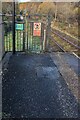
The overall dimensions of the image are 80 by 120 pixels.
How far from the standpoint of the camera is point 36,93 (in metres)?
5.05

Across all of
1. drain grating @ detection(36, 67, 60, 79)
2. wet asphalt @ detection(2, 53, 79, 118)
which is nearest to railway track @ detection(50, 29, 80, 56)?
drain grating @ detection(36, 67, 60, 79)

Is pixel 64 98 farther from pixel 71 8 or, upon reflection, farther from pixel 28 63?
pixel 71 8

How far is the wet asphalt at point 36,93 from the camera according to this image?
4168mm

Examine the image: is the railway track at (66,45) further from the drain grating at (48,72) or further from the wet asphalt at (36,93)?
the wet asphalt at (36,93)

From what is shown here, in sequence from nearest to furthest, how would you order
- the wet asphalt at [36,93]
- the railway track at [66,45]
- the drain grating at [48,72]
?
1. the wet asphalt at [36,93]
2. the drain grating at [48,72]
3. the railway track at [66,45]

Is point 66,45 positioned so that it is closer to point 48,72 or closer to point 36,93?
point 48,72

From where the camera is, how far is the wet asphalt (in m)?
4.17

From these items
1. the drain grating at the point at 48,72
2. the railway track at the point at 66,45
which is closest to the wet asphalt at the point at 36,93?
the drain grating at the point at 48,72

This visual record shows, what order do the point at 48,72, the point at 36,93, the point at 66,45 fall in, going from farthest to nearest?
the point at 66,45 < the point at 48,72 < the point at 36,93

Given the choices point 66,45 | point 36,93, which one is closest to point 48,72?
point 36,93

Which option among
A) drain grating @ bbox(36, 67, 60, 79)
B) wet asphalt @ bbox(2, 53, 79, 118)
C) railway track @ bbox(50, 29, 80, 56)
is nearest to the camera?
wet asphalt @ bbox(2, 53, 79, 118)

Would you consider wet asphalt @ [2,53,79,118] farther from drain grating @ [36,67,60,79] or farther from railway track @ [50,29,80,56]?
railway track @ [50,29,80,56]

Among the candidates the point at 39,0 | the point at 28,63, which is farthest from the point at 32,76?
the point at 39,0

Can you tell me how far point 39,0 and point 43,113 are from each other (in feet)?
76.2
